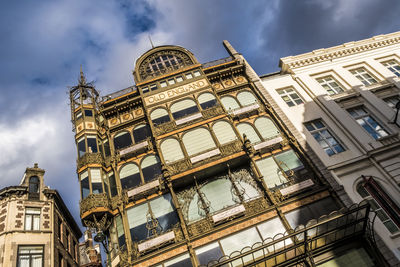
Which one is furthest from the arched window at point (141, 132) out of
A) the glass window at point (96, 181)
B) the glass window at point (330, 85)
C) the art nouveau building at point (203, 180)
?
the glass window at point (330, 85)

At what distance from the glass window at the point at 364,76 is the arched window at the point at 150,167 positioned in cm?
2091

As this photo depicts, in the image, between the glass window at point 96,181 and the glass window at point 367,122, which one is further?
the glass window at point 367,122

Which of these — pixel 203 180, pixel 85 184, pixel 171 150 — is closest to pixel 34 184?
pixel 85 184

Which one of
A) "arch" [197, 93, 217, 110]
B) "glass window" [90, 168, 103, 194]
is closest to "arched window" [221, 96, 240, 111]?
"arch" [197, 93, 217, 110]

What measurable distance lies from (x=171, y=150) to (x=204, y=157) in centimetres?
298

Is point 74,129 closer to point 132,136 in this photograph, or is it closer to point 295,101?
point 132,136

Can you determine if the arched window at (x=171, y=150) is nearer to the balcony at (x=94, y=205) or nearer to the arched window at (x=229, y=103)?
the balcony at (x=94, y=205)

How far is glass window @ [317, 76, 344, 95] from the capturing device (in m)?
24.7

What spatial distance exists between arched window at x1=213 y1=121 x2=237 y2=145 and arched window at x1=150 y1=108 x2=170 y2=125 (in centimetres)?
448

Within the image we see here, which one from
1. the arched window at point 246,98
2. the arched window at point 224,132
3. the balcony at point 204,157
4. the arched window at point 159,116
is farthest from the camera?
the arched window at point 246,98

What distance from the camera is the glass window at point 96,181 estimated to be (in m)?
19.7

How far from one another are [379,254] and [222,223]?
8.83 m

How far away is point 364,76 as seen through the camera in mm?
25875

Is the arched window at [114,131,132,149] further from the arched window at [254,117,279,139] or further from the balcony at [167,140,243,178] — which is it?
the arched window at [254,117,279,139]
